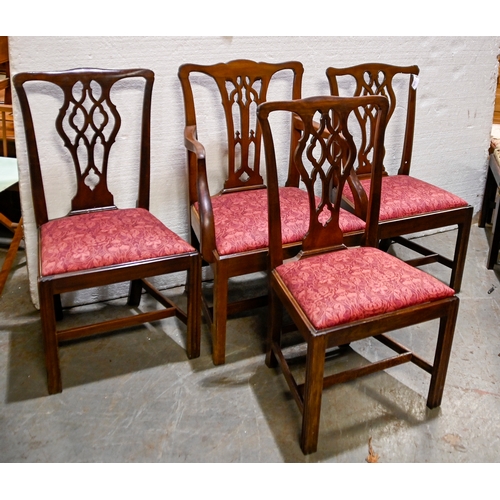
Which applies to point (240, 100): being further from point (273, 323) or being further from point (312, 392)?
point (312, 392)

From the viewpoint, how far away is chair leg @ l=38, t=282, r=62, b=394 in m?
1.79

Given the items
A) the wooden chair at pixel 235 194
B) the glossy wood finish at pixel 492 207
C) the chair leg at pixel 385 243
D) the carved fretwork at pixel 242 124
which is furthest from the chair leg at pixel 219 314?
the glossy wood finish at pixel 492 207

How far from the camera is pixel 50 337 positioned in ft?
6.12

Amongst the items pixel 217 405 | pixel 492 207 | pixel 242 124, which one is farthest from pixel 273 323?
pixel 492 207

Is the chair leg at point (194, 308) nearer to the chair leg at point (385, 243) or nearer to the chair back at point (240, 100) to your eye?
the chair back at point (240, 100)

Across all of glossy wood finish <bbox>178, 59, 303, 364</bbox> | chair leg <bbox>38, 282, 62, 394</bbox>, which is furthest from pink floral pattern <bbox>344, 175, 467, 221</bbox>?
chair leg <bbox>38, 282, 62, 394</bbox>

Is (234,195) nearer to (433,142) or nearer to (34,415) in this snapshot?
(34,415)

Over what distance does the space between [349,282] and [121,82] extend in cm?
125

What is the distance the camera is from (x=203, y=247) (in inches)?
79.4

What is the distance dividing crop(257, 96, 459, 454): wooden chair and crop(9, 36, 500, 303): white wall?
780 millimetres

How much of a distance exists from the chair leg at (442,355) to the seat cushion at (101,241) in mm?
900

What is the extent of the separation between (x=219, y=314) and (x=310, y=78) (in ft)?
3.97

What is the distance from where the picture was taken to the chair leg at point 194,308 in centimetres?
200

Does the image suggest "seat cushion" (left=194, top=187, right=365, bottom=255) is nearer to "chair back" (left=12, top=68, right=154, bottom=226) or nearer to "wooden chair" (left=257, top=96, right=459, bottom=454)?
"wooden chair" (left=257, top=96, right=459, bottom=454)
